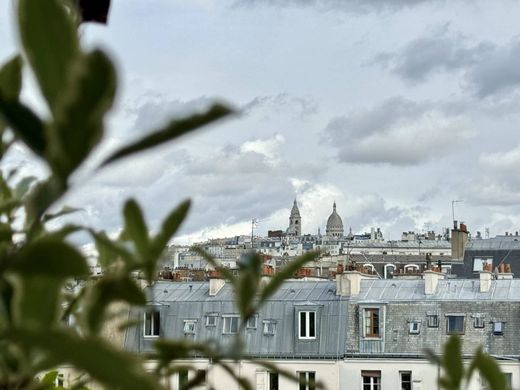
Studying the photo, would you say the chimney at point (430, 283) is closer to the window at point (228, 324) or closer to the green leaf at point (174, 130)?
the window at point (228, 324)

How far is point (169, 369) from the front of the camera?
868mm

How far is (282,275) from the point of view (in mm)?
805

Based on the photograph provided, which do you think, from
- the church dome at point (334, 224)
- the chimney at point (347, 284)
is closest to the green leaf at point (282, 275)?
the chimney at point (347, 284)

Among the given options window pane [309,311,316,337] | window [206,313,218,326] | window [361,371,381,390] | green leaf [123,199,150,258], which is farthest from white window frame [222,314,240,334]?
green leaf [123,199,150,258]

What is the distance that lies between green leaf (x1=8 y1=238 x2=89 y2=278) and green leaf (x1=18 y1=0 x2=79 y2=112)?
2.8 inches

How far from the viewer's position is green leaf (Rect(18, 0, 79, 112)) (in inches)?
19.5

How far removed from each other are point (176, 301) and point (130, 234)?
76.0 feet

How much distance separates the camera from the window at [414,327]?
72.7 ft

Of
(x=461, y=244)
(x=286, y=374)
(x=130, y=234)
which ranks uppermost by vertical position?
(x=461, y=244)

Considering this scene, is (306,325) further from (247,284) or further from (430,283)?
(247,284)

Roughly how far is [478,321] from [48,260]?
22.2 meters

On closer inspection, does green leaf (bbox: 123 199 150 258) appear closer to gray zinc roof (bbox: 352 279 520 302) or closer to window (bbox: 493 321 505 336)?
window (bbox: 493 321 505 336)

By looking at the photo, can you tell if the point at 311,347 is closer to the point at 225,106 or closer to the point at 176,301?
the point at 176,301

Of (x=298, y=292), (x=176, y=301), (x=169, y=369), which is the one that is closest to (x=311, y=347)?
(x=298, y=292)
